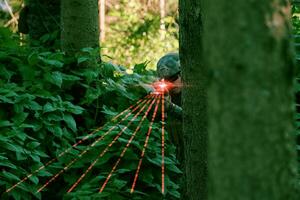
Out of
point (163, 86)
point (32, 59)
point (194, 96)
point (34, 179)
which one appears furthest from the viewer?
point (32, 59)

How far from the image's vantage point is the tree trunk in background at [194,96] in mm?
5547

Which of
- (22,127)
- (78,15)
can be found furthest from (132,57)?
(22,127)

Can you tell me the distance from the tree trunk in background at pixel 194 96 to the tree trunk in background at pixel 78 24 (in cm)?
247

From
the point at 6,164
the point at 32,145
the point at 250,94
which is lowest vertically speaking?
the point at 6,164

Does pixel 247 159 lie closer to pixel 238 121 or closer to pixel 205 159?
pixel 238 121

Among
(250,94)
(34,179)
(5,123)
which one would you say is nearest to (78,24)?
(5,123)

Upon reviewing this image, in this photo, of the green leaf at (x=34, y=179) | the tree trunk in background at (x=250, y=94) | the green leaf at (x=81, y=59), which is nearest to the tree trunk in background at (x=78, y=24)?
the green leaf at (x=81, y=59)

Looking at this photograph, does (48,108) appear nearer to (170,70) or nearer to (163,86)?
(163,86)

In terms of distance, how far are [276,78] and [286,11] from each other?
0.80 feet

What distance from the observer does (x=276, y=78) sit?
2537 millimetres

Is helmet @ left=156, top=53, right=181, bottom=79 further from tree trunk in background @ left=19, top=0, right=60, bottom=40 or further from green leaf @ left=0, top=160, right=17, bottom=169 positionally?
tree trunk in background @ left=19, top=0, right=60, bottom=40

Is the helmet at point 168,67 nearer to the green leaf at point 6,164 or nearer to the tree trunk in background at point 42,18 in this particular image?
the green leaf at point 6,164

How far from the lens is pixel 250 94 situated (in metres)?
2.52

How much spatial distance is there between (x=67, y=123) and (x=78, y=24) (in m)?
1.30
